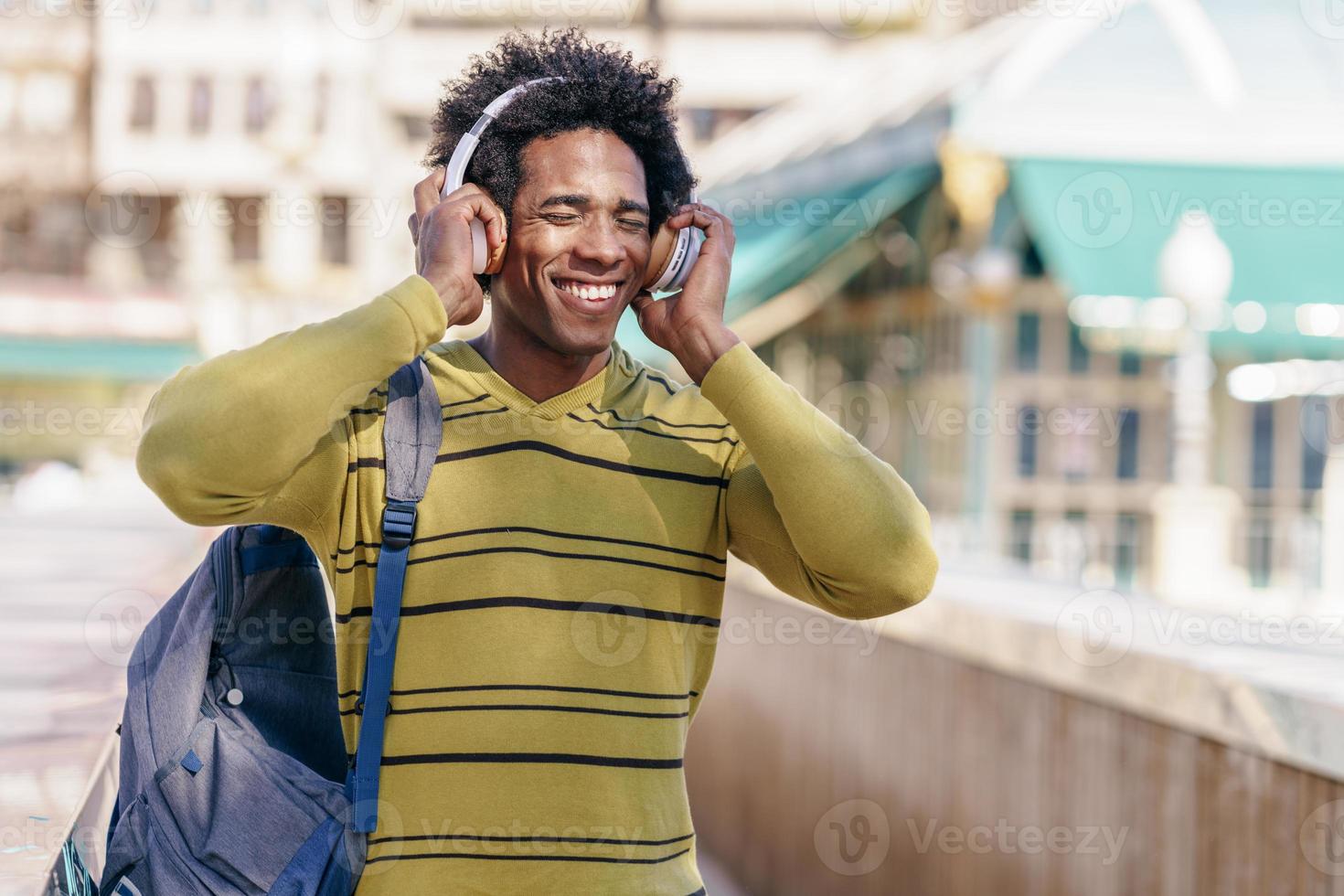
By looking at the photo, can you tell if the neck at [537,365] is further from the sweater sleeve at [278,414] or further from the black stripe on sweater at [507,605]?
the black stripe on sweater at [507,605]

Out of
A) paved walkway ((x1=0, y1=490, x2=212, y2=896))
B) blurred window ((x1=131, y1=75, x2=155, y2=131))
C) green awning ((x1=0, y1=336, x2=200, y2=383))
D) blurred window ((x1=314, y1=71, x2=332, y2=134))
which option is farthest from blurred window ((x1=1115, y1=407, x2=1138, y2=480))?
blurred window ((x1=131, y1=75, x2=155, y2=131))

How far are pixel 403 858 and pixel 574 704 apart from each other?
263mm

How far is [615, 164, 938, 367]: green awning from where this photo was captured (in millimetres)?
11873

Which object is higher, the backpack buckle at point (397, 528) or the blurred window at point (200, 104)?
the blurred window at point (200, 104)

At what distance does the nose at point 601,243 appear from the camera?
2.02 metres

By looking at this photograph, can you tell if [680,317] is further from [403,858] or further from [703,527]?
[403,858]

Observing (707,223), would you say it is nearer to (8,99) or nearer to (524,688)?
(524,688)

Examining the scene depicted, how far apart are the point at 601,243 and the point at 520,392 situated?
0.71 ft

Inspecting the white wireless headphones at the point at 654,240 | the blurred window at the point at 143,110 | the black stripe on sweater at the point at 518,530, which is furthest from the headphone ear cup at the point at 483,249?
the blurred window at the point at 143,110

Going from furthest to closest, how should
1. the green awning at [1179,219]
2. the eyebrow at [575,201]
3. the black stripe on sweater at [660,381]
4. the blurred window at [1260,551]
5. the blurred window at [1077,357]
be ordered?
1. the blurred window at [1077,357]
2. the blurred window at [1260,551]
3. the green awning at [1179,219]
4. the black stripe on sweater at [660,381]
5. the eyebrow at [575,201]

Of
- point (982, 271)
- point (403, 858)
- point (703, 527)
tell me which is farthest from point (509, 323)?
point (982, 271)

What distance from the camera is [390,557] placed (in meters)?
1.87

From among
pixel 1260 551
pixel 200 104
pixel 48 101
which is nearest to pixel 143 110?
pixel 200 104

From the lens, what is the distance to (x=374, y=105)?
3734 centimetres
